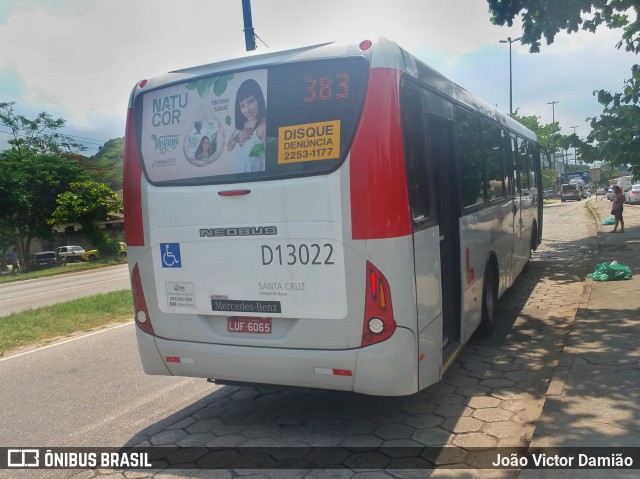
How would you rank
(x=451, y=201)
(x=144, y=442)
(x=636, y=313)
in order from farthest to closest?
(x=636, y=313)
(x=451, y=201)
(x=144, y=442)

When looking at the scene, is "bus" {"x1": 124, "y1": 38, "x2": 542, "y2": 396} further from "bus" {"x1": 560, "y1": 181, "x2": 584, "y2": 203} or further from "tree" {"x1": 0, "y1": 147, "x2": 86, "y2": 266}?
"bus" {"x1": 560, "y1": 181, "x2": 584, "y2": 203}

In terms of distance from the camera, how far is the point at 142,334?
482cm

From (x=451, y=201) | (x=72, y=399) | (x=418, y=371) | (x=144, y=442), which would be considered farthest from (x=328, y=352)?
(x=72, y=399)

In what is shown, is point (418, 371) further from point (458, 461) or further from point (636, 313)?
→ point (636, 313)

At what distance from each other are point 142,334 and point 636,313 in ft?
21.3

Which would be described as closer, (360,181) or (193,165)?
(360,181)

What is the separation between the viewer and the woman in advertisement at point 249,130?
13.9 ft

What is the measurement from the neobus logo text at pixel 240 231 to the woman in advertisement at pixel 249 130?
46 centimetres

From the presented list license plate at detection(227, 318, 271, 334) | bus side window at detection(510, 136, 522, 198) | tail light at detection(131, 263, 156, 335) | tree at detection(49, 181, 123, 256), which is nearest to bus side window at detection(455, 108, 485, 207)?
license plate at detection(227, 318, 271, 334)

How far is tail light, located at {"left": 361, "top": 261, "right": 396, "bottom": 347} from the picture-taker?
12.7ft

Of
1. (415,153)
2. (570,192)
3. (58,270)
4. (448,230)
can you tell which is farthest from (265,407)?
(570,192)

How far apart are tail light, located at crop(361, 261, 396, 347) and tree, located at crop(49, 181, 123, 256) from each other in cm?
3623

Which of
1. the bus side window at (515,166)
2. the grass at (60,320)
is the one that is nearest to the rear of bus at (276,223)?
the grass at (60,320)

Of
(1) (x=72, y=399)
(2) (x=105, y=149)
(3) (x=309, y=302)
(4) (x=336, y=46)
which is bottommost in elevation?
(1) (x=72, y=399)
